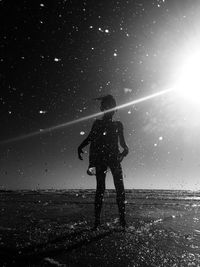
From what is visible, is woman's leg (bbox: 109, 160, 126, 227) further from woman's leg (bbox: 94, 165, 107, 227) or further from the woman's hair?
the woman's hair

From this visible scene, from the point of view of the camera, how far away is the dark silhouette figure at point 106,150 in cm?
515

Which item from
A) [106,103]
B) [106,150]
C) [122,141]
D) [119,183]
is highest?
[106,103]

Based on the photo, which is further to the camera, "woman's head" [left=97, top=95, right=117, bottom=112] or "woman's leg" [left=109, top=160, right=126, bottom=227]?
"woman's head" [left=97, top=95, right=117, bottom=112]

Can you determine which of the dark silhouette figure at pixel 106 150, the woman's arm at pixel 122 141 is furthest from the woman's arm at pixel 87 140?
the woman's arm at pixel 122 141

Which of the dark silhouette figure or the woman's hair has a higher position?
the woman's hair

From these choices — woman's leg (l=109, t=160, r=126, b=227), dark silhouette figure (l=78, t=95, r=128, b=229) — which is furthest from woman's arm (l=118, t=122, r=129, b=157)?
woman's leg (l=109, t=160, r=126, b=227)

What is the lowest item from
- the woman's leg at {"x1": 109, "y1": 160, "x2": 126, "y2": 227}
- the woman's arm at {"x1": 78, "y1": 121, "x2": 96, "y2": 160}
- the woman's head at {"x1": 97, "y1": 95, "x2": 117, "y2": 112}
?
the woman's leg at {"x1": 109, "y1": 160, "x2": 126, "y2": 227}

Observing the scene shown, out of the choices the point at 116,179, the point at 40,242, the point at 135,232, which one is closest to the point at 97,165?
the point at 116,179

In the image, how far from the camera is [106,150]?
17.4ft

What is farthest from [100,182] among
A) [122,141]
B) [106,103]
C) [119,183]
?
[106,103]

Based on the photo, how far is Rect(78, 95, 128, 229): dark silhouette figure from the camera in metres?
5.15

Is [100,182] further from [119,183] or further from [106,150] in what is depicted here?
[106,150]

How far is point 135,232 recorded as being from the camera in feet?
14.1

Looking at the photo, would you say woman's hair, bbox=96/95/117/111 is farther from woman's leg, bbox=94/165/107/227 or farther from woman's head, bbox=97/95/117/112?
woman's leg, bbox=94/165/107/227
